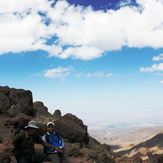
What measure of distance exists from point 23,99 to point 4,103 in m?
2.28

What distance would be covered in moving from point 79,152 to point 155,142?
6354 inches

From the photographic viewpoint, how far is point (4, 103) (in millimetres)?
41719

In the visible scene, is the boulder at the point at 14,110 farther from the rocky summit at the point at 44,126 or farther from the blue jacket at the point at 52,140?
the blue jacket at the point at 52,140

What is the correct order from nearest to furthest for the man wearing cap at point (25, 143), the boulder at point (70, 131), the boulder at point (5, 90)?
the man wearing cap at point (25, 143), the boulder at point (70, 131), the boulder at point (5, 90)

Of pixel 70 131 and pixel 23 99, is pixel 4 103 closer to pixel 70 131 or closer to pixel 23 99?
pixel 23 99

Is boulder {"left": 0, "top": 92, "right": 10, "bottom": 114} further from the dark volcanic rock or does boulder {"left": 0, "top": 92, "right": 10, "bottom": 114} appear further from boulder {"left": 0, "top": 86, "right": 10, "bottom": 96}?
the dark volcanic rock

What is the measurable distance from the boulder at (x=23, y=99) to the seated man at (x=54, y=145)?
79.2ft

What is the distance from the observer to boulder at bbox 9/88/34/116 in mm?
42469

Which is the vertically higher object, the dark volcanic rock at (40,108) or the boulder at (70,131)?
the dark volcanic rock at (40,108)

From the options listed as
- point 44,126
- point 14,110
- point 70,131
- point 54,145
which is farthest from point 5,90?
point 54,145

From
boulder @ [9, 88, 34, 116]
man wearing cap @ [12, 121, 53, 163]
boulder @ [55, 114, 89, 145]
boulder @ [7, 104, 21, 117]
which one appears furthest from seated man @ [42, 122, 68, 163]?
boulder @ [9, 88, 34, 116]

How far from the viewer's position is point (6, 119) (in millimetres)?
38062

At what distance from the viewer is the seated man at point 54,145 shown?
1803 centimetres

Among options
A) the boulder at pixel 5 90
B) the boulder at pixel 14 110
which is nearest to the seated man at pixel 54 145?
the boulder at pixel 14 110
